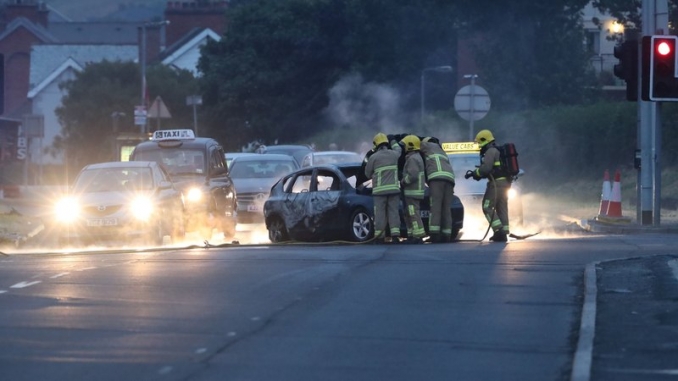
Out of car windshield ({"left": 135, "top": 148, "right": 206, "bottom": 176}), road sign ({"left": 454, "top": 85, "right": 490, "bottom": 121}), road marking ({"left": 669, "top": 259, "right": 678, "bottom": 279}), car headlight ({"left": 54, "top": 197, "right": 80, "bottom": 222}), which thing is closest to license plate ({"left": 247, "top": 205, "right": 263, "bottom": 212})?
car windshield ({"left": 135, "top": 148, "right": 206, "bottom": 176})

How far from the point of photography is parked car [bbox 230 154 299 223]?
27.2 metres

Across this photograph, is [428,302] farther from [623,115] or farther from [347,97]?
[347,97]

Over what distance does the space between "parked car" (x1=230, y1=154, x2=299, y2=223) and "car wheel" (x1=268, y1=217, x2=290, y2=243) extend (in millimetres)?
5103

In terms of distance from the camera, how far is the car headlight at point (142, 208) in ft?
69.3

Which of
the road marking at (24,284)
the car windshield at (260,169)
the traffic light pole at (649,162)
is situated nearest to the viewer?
the road marking at (24,284)

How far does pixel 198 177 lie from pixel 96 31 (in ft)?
386

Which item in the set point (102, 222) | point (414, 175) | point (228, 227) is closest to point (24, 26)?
point (228, 227)

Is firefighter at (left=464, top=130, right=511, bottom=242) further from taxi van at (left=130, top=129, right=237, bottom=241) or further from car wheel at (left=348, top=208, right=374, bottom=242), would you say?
taxi van at (left=130, top=129, right=237, bottom=241)

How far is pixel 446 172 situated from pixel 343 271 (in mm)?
4816

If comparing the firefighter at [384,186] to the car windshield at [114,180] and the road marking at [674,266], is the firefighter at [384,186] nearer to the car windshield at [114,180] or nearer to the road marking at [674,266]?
the car windshield at [114,180]

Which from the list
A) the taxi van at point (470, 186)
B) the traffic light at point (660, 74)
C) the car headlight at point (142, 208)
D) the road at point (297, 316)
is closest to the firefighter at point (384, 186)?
the road at point (297, 316)

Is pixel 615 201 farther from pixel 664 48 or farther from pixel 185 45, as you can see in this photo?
pixel 185 45

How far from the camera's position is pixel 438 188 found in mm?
18953

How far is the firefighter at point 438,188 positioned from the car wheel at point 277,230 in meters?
3.02
